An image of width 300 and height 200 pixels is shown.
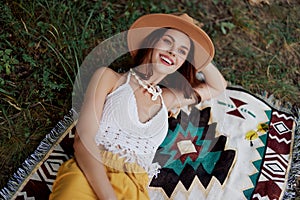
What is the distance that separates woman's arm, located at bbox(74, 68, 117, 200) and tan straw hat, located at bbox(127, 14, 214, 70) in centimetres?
18

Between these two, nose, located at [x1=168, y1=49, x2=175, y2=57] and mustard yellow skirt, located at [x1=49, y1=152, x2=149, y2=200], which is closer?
mustard yellow skirt, located at [x1=49, y1=152, x2=149, y2=200]

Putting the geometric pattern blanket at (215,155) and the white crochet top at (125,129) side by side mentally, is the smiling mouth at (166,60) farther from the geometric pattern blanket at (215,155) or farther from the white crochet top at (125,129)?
the geometric pattern blanket at (215,155)

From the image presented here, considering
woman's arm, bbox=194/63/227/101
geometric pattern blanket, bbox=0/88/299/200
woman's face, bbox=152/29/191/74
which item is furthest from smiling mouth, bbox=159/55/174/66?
geometric pattern blanket, bbox=0/88/299/200

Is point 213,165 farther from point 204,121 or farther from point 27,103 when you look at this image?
point 27,103

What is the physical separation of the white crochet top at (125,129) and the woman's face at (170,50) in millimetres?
119

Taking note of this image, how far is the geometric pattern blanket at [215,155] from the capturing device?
1635 millimetres

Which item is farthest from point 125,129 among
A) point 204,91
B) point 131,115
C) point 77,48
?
point 77,48

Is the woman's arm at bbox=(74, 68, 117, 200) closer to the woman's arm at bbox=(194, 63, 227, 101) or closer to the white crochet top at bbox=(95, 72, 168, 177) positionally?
the white crochet top at bbox=(95, 72, 168, 177)

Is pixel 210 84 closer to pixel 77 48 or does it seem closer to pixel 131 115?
pixel 131 115

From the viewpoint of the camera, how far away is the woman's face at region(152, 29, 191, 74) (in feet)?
4.92

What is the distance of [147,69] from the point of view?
1541 millimetres

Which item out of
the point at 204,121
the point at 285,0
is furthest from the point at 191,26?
the point at 285,0

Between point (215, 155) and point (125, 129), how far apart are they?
45 centimetres

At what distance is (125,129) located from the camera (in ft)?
4.88
